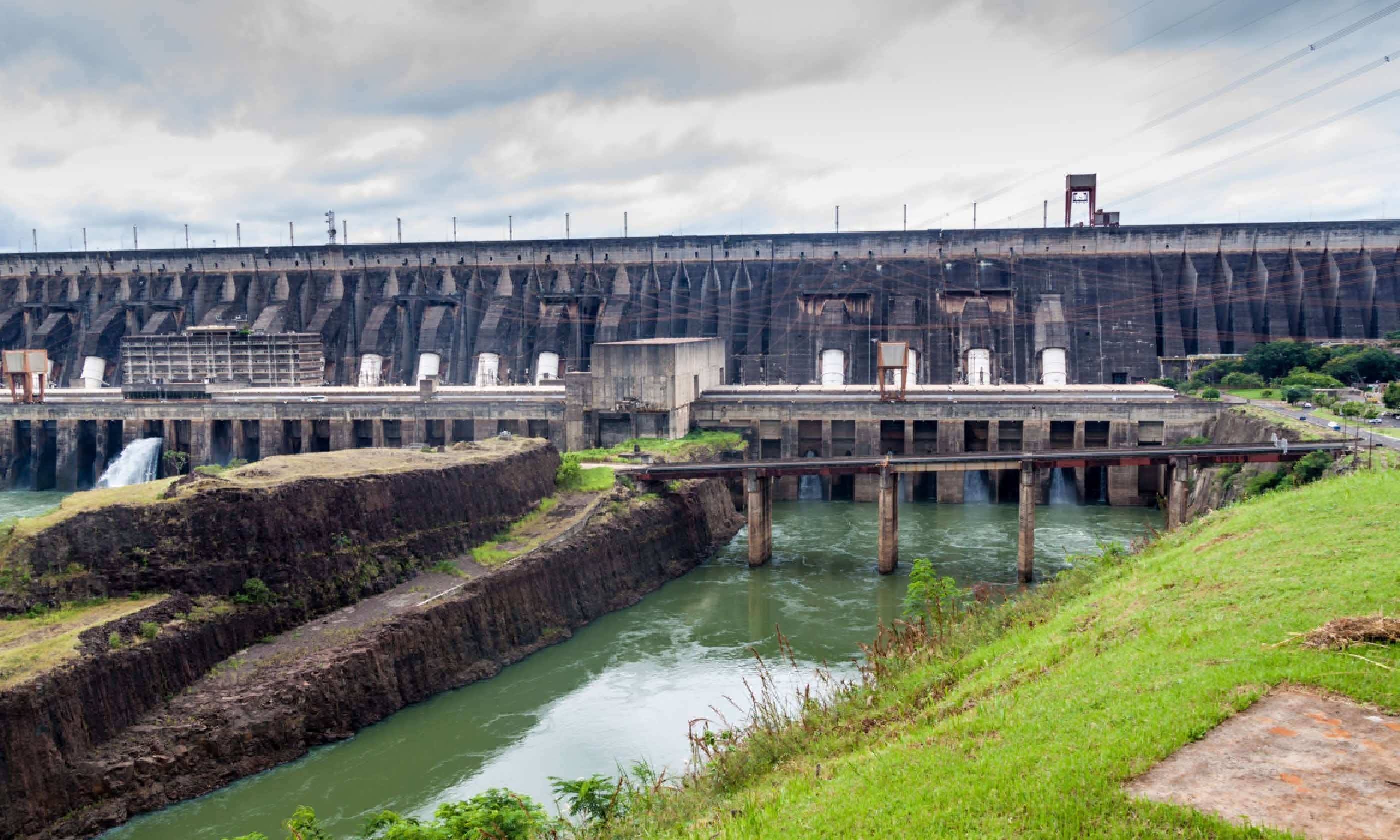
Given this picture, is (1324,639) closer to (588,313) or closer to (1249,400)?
(1249,400)

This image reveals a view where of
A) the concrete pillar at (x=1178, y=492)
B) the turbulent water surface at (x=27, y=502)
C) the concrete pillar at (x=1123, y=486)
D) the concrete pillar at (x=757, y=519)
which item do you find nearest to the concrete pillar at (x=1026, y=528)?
the concrete pillar at (x=1178, y=492)

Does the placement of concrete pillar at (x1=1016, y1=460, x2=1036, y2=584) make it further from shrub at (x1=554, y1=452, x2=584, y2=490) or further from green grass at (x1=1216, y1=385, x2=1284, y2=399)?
green grass at (x1=1216, y1=385, x2=1284, y2=399)

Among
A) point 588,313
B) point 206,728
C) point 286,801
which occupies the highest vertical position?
point 588,313

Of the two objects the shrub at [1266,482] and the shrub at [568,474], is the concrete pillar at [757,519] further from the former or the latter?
the shrub at [1266,482]

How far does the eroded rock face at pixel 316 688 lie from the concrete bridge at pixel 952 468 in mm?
3737

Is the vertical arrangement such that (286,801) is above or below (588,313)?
below

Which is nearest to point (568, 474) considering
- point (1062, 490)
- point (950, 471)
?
point (950, 471)

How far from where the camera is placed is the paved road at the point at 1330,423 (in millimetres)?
26562

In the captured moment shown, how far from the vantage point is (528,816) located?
456 inches

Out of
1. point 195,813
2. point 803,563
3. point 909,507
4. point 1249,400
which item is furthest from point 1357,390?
A: point 195,813

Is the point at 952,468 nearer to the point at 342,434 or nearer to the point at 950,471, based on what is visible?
the point at 950,471

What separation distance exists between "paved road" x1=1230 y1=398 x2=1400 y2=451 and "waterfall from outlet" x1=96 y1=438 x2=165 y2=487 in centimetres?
4607

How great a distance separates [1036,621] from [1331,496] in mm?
7116

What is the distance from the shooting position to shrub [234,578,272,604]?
18.3m
